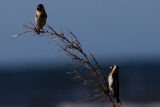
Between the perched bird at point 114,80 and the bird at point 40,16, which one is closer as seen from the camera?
the perched bird at point 114,80

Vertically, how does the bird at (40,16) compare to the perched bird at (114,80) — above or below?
above

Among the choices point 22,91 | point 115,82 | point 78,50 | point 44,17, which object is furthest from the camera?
point 22,91

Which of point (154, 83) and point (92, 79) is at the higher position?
point (154, 83)

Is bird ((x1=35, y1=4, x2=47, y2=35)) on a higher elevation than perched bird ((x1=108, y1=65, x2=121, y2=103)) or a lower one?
higher

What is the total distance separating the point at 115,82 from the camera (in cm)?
583

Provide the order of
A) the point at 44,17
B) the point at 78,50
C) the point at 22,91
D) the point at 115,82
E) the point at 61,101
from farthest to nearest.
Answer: the point at 22,91
the point at 61,101
the point at 44,17
the point at 115,82
the point at 78,50

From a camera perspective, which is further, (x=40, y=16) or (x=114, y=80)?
(x=40, y=16)

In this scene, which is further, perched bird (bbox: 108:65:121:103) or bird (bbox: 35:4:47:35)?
bird (bbox: 35:4:47:35)

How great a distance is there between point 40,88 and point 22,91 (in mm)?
1684

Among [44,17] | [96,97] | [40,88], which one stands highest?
[40,88]

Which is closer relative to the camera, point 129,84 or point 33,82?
point 129,84

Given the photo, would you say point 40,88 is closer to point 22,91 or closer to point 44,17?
point 22,91

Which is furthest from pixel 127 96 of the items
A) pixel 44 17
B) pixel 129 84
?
pixel 44 17

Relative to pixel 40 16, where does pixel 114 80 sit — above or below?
below
